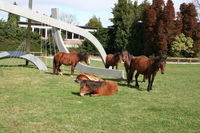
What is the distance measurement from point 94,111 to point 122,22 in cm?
3781

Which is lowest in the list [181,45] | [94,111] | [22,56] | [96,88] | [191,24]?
[94,111]

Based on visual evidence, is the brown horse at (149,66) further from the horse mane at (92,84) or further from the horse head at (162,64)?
the horse mane at (92,84)

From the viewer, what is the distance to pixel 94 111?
7.09 m

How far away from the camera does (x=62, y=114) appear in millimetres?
6676

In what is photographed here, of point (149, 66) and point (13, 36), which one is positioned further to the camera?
point (13, 36)

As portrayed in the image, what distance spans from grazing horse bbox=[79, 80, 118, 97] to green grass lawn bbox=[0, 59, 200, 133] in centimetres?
26

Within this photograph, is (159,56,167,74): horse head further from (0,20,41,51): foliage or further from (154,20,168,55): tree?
(0,20,41,51): foliage

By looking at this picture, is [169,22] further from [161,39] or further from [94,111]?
[94,111]

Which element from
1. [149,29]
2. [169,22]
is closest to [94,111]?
[169,22]

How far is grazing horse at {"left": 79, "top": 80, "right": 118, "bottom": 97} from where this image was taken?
883 cm


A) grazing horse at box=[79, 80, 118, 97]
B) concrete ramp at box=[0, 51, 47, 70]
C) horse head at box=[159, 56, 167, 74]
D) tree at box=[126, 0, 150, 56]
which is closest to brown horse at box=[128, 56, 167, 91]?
horse head at box=[159, 56, 167, 74]

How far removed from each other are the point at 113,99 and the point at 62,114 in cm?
247

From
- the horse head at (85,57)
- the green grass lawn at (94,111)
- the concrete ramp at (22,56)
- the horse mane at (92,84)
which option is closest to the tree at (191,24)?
the concrete ramp at (22,56)

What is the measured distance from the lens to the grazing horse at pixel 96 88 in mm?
8827
